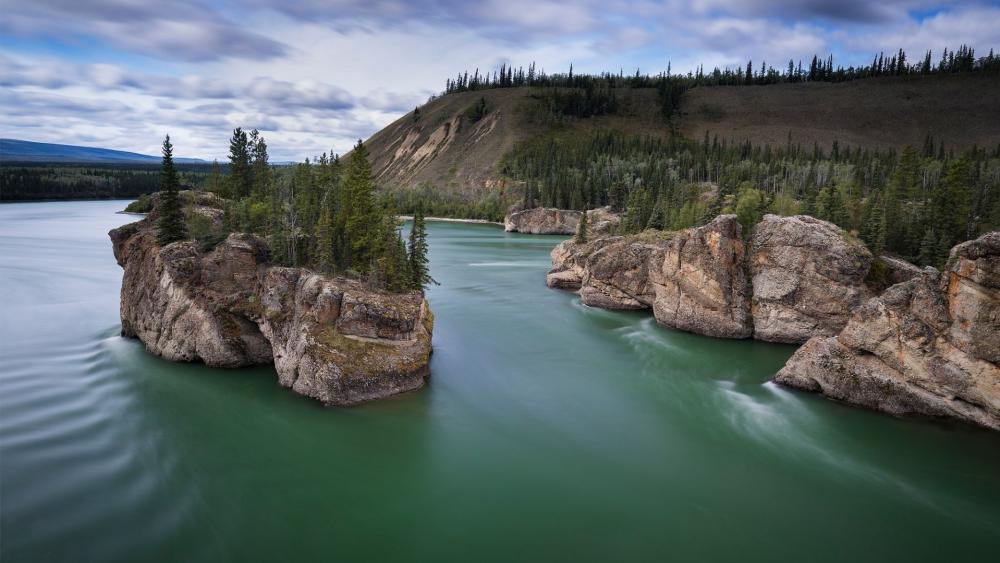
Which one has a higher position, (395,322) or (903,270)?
(903,270)

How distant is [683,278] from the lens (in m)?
37.2

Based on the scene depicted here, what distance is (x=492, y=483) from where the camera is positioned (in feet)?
62.8

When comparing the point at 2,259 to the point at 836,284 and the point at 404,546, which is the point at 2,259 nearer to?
the point at 404,546

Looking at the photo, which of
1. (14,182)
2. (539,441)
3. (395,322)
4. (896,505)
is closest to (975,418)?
(896,505)

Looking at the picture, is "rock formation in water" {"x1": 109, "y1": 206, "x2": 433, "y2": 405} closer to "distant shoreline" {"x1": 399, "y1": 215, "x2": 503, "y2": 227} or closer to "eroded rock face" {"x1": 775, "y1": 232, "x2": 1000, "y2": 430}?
"eroded rock face" {"x1": 775, "y1": 232, "x2": 1000, "y2": 430}

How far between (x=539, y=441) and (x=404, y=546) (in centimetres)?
Result: 814

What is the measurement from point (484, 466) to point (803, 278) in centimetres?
2487

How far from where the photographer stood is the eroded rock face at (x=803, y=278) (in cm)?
3195

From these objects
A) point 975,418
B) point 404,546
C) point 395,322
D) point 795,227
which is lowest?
point 404,546

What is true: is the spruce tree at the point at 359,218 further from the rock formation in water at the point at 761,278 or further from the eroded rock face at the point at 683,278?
the rock formation in water at the point at 761,278

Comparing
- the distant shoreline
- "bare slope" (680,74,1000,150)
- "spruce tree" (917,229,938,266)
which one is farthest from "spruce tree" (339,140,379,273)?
"bare slope" (680,74,1000,150)

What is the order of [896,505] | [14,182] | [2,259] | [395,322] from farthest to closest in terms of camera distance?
[14,182] → [2,259] → [395,322] → [896,505]

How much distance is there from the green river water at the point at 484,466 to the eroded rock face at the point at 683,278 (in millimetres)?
3484

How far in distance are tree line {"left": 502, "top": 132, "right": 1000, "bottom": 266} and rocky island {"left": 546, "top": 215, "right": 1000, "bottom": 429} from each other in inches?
281
